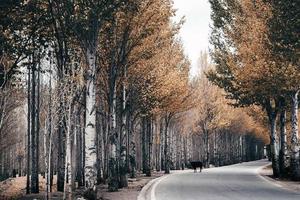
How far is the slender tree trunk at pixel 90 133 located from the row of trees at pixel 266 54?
7.29 meters

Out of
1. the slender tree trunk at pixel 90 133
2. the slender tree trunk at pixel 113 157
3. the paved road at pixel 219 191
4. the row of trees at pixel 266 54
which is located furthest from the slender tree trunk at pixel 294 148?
the slender tree trunk at pixel 90 133

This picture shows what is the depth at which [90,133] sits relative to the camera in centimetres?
1454

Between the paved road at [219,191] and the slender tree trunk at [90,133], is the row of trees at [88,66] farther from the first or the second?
the paved road at [219,191]

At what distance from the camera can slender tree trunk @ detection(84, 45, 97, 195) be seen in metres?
14.1

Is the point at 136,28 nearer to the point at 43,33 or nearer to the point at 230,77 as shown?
the point at 43,33

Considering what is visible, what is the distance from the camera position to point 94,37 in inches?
607

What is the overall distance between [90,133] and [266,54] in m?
10.6

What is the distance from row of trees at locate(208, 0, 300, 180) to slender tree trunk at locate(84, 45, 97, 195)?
287 inches

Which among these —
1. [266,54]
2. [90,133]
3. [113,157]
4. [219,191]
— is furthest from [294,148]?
[90,133]

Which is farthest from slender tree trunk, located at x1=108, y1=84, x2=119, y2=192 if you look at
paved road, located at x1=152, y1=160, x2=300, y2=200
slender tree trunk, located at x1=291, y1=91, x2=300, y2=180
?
slender tree trunk, located at x1=291, y1=91, x2=300, y2=180

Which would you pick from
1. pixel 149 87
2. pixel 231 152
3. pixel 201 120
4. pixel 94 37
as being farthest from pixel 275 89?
pixel 231 152

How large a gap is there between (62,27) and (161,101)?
13.6m

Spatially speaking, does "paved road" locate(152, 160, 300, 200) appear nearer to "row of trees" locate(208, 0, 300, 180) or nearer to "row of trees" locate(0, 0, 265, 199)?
"row of trees" locate(0, 0, 265, 199)

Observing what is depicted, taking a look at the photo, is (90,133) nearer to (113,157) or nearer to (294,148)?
(113,157)
